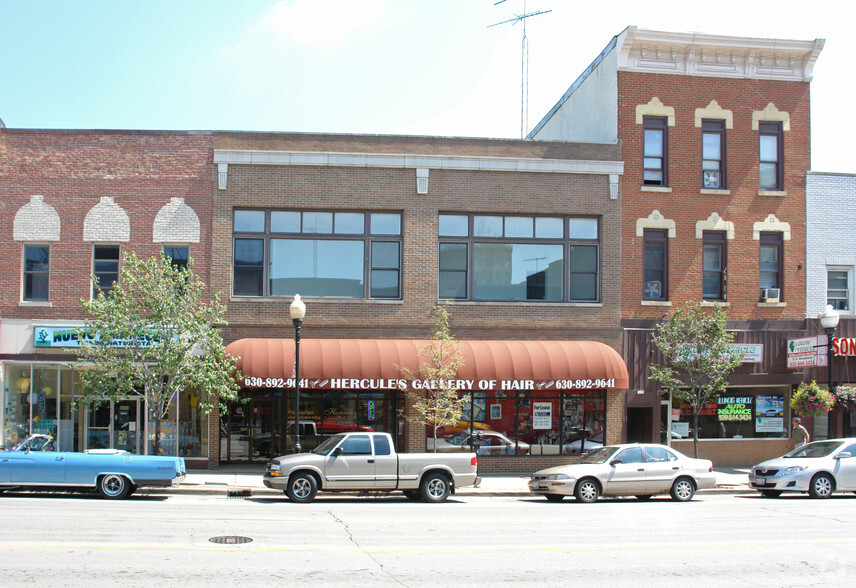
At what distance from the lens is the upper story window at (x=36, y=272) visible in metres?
23.1

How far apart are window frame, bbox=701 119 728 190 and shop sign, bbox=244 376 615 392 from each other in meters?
7.26

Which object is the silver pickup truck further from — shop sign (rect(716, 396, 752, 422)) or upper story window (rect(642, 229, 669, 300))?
shop sign (rect(716, 396, 752, 422))

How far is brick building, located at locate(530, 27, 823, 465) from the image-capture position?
24734 millimetres

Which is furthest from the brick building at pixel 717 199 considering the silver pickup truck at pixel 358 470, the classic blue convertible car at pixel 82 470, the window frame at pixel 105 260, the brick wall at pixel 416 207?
the window frame at pixel 105 260

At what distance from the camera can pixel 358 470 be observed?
17.3m

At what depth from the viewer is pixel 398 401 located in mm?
23469

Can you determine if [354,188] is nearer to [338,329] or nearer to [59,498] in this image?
[338,329]

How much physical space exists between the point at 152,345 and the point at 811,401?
1767 cm

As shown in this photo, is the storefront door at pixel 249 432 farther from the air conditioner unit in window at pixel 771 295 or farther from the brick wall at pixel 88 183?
the air conditioner unit in window at pixel 771 295

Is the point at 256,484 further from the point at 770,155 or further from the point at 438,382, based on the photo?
the point at 770,155

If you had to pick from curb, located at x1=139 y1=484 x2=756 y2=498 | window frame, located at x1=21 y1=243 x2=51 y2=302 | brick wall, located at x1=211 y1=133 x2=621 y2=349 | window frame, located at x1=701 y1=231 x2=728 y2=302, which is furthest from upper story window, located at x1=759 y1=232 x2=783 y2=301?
window frame, located at x1=21 y1=243 x2=51 y2=302

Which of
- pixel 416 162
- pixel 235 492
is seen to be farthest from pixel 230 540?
pixel 416 162

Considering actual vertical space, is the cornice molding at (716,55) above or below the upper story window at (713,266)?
above

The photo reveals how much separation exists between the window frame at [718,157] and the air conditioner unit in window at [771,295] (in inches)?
133
